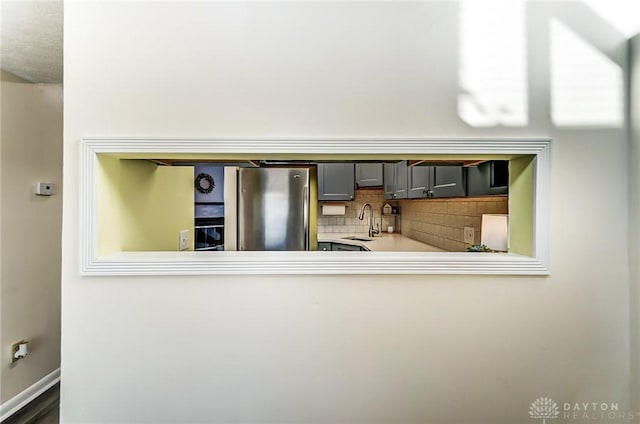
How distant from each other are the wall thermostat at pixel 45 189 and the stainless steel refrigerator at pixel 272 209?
141 cm

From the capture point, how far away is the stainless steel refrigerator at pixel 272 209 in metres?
2.83

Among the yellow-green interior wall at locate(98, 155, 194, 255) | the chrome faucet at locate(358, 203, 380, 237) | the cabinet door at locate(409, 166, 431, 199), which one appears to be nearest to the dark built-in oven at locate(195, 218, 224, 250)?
the yellow-green interior wall at locate(98, 155, 194, 255)

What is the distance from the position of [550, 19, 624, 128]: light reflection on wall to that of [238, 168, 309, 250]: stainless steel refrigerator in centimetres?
206

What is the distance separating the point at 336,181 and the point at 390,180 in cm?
78

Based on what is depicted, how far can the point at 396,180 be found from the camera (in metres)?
3.49

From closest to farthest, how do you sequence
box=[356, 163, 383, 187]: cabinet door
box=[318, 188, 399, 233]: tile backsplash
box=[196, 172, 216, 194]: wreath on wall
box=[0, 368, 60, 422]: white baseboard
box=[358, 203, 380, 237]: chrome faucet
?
box=[0, 368, 60, 422]: white baseboard < box=[196, 172, 216, 194]: wreath on wall < box=[356, 163, 383, 187]: cabinet door < box=[358, 203, 380, 237]: chrome faucet < box=[318, 188, 399, 233]: tile backsplash

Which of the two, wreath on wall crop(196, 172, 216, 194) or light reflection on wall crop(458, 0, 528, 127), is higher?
light reflection on wall crop(458, 0, 528, 127)

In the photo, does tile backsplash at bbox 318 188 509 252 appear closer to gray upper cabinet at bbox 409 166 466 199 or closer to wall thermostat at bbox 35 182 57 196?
gray upper cabinet at bbox 409 166 466 199

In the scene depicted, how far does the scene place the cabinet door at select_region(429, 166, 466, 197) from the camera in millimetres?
2084

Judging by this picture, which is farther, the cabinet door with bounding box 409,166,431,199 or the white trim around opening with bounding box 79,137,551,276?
the cabinet door with bounding box 409,166,431,199

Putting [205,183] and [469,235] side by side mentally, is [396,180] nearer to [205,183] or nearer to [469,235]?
[469,235]

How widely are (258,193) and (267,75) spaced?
1.80m

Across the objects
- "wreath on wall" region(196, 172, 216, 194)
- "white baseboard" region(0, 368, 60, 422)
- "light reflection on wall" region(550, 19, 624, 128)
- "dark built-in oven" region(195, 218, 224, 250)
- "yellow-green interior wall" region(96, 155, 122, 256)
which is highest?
"light reflection on wall" region(550, 19, 624, 128)

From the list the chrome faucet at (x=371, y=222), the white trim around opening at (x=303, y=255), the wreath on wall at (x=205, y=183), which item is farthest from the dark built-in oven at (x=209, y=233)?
the chrome faucet at (x=371, y=222)
